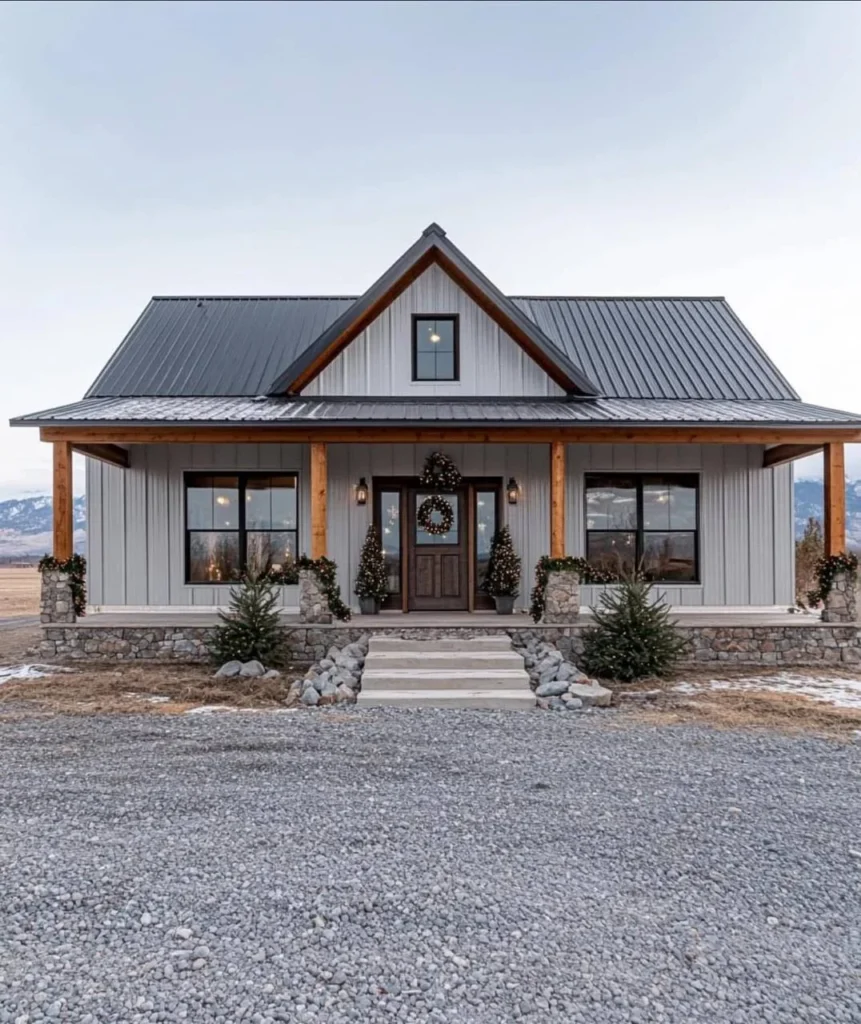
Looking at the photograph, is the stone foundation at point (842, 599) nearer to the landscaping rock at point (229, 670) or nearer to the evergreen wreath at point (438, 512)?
the evergreen wreath at point (438, 512)

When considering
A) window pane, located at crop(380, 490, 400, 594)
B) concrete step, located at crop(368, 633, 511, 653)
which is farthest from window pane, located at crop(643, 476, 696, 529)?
window pane, located at crop(380, 490, 400, 594)

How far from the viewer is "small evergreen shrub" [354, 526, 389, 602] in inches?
390

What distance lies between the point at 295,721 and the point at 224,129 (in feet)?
74.4

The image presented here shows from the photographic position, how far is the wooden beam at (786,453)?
9.29 meters

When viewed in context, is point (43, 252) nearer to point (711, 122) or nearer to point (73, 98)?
point (73, 98)

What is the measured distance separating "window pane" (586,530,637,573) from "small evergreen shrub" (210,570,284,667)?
5.45 meters

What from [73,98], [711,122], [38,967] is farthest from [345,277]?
[38,967]

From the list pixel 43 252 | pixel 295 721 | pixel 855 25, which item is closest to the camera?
pixel 295 721

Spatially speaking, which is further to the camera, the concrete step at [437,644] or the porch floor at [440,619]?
the porch floor at [440,619]

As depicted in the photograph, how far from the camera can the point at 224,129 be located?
70.3ft

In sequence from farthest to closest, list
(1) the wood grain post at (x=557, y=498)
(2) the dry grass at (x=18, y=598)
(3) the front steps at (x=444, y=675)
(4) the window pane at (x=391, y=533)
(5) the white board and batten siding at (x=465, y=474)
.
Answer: (2) the dry grass at (x=18, y=598) < (5) the white board and batten siding at (x=465, y=474) < (4) the window pane at (x=391, y=533) < (1) the wood grain post at (x=557, y=498) < (3) the front steps at (x=444, y=675)

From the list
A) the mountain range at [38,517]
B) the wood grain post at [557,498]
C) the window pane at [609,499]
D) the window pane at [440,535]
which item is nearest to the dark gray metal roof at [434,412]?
the wood grain post at [557,498]

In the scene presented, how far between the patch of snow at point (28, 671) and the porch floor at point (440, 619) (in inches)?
26.4

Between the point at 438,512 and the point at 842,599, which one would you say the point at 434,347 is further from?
the point at 842,599
